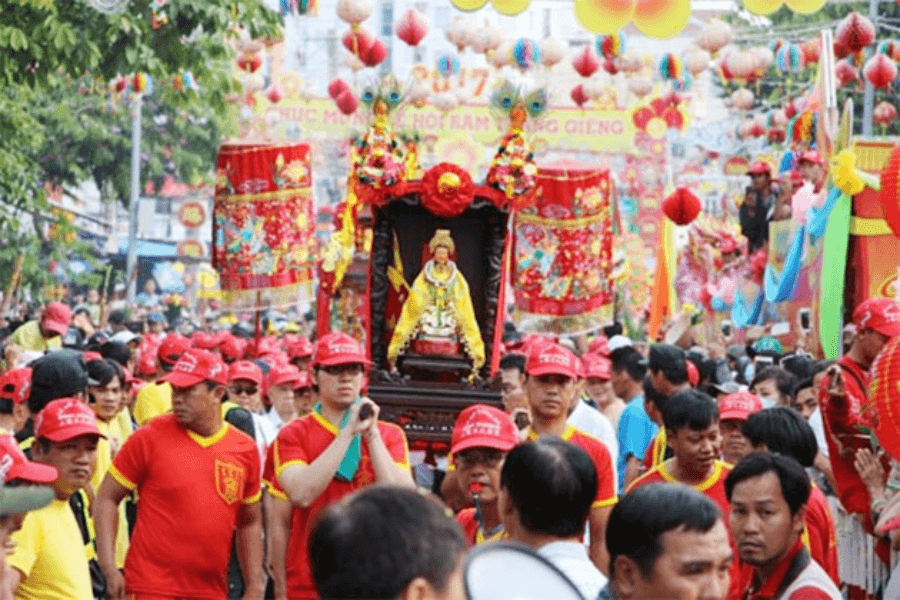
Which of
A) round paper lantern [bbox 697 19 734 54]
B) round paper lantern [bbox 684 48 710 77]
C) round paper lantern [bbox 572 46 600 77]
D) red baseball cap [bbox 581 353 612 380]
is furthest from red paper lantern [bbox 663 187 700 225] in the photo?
red baseball cap [bbox 581 353 612 380]

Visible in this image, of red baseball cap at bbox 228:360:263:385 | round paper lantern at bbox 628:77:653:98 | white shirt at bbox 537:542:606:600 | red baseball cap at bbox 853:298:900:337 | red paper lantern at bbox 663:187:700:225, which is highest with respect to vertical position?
Answer: round paper lantern at bbox 628:77:653:98

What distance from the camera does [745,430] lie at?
7879mm

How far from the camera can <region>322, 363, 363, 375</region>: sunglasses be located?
8.38 metres

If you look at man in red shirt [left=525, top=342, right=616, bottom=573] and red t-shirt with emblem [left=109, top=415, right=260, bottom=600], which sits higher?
man in red shirt [left=525, top=342, right=616, bottom=573]

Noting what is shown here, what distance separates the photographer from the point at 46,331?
56.8 ft

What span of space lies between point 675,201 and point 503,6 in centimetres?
1413

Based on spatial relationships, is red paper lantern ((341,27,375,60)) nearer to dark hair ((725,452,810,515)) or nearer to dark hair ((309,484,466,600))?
dark hair ((725,452,810,515))

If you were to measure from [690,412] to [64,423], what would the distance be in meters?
2.37

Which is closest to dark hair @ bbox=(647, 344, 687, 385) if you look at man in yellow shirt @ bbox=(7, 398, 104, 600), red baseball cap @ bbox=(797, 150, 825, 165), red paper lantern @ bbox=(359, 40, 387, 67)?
man in yellow shirt @ bbox=(7, 398, 104, 600)

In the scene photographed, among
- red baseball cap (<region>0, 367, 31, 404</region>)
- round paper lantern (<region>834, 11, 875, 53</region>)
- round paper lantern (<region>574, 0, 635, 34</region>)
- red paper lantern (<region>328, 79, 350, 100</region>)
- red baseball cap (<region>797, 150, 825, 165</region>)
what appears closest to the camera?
red baseball cap (<region>0, 367, 31, 404</region>)

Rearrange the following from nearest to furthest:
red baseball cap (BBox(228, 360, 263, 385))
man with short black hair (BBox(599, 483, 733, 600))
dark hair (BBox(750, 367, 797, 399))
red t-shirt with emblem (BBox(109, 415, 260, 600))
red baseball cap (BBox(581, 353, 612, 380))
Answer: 1. man with short black hair (BBox(599, 483, 733, 600))
2. red t-shirt with emblem (BBox(109, 415, 260, 600))
3. dark hair (BBox(750, 367, 797, 399))
4. red baseball cap (BBox(228, 360, 263, 385))
5. red baseball cap (BBox(581, 353, 612, 380))

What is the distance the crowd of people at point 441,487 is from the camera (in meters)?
4.59

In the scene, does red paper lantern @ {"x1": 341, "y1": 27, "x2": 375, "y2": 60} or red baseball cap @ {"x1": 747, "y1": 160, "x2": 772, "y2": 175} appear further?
red baseball cap @ {"x1": 747, "y1": 160, "x2": 772, "y2": 175}

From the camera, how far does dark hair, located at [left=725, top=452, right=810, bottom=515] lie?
20.0 ft
